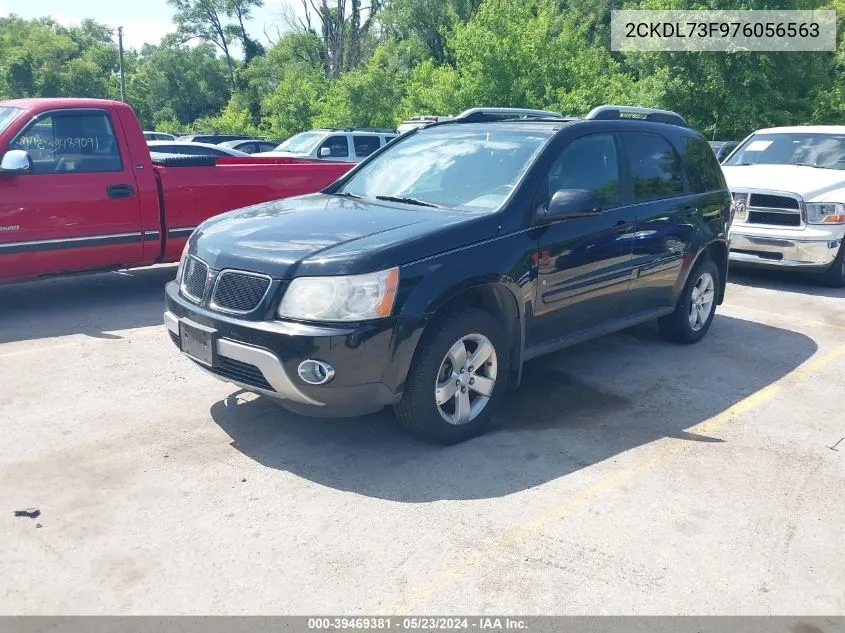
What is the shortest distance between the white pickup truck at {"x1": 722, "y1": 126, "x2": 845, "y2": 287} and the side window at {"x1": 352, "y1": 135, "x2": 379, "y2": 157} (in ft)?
27.5

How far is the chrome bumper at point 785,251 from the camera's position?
924 cm

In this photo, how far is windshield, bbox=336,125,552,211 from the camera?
16.5 feet

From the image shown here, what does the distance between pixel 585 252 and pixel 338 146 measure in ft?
39.5

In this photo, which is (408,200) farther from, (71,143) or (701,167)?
(71,143)

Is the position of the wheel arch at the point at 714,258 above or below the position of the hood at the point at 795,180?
below

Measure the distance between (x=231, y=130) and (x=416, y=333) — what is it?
120ft

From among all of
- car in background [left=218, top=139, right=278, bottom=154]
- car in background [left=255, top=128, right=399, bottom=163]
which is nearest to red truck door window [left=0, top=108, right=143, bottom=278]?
car in background [left=255, top=128, right=399, bottom=163]

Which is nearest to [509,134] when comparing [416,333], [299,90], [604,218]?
[604,218]

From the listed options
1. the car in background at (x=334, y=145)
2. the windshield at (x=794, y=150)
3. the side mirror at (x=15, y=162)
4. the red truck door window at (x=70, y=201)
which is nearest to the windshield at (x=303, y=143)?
the car in background at (x=334, y=145)

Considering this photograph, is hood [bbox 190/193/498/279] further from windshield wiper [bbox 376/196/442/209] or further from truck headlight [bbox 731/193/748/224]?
truck headlight [bbox 731/193/748/224]

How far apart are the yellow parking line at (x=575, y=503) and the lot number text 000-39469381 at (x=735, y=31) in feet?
60.6

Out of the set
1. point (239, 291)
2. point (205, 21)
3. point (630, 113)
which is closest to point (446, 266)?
point (239, 291)

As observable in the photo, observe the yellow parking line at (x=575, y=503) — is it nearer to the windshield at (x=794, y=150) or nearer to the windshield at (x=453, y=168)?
the windshield at (x=453, y=168)

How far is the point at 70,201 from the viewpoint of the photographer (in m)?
7.28
